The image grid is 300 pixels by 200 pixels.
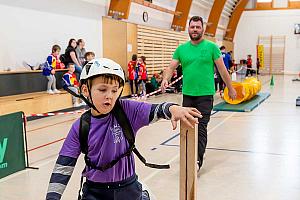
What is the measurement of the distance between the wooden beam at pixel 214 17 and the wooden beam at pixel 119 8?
1160 centimetres

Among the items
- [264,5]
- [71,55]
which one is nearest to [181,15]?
[71,55]

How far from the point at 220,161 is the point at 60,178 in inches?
145

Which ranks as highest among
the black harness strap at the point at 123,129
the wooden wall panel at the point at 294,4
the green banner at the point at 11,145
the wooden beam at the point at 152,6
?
the wooden wall panel at the point at 294,4

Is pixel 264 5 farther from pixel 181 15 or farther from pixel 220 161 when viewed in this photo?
pixel 220 161

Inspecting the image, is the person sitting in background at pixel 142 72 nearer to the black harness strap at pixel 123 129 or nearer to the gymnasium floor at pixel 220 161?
the gymnasium floor at pixel 220 161

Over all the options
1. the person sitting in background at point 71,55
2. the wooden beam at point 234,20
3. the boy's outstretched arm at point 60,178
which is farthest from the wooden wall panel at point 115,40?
the wooden beam at point 234,20

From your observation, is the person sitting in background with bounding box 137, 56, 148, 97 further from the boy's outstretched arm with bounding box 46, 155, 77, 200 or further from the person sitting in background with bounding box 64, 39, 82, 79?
the boy's outstretched arm with bounding box 46, 155, 77, 200

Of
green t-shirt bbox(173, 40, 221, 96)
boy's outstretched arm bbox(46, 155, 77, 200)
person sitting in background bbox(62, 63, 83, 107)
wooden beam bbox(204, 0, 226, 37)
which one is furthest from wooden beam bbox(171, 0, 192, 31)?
boy's outstretched arm bbox(46, 155, 77, 200)

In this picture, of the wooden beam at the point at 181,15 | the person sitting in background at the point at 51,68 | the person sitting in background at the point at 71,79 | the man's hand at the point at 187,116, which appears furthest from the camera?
the wooden beam at the point at 181,15

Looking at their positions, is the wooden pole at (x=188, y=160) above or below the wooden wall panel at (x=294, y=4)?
below

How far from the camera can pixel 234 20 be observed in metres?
29.0

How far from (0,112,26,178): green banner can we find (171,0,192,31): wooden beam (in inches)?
596

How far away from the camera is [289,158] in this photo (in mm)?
5340

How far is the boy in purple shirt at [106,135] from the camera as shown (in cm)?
187
